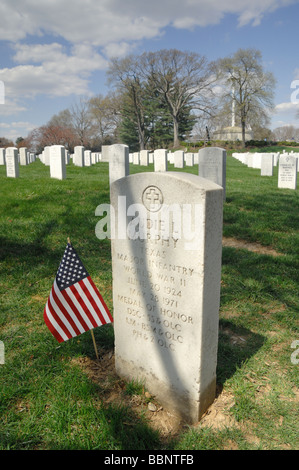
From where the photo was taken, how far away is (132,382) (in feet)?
9.09

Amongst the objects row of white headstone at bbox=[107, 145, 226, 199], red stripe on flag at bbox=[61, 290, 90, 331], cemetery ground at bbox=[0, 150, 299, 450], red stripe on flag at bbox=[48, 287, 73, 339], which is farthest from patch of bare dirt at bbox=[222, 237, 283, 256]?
red stripe on flag at bbox=[48, 287, 73, 339]

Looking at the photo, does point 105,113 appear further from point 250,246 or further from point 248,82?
point 250,246

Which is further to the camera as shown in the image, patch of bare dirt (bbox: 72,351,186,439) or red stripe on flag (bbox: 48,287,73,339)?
red stripe on flag (bbox: 48,287,73,339)

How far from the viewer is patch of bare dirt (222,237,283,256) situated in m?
5.70

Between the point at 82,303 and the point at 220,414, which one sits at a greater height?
the point at 82,303

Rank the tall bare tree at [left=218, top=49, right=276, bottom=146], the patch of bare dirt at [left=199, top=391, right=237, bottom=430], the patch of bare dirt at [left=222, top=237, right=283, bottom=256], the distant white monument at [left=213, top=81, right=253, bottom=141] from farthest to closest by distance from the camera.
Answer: the distant white monument at [left=213, top=81, right=253, bottom=141] → the tall bare tree at [left=218, top=49, right=276, bottom=146] → the patch of bare dirt at [left=222, top=237, right=283, bottom=256] → the patch of bare dirt at [left=199, top=391, right=237, bottom=430]

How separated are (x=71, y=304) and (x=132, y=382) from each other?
81 centimetres

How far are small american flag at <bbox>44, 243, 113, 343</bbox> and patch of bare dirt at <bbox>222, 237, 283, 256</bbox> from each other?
357 cm

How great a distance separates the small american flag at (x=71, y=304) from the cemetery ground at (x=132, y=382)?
1.22ft

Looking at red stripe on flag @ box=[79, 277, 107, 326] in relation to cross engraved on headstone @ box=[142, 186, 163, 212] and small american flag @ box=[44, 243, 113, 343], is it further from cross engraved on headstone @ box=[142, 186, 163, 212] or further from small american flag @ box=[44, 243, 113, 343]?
cross engraved on headstone @ box=[142, 186, 163, 212]

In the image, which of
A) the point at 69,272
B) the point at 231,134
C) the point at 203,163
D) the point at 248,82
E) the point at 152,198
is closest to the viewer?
the point at 152,198

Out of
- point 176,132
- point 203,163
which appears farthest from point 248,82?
point 203,163

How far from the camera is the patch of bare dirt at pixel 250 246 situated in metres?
5.70
